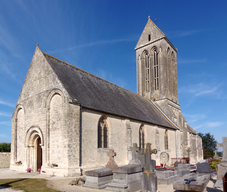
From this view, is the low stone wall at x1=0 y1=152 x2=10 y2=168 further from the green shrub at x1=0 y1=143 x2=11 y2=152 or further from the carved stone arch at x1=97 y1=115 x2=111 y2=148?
the carved stone arch at x1=97 y1=115 x2=111 y2=148

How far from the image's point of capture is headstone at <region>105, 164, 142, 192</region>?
883 cm

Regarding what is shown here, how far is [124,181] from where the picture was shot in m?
8.95

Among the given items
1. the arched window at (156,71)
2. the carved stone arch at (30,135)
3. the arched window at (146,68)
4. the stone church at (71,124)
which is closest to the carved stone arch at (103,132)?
the stone church at (71,124)

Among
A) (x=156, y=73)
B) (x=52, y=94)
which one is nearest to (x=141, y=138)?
(x=52, y=94)

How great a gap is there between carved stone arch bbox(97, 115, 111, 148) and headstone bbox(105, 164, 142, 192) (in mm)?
6308

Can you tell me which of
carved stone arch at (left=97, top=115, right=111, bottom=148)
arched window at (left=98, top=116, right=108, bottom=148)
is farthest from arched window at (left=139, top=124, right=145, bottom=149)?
arched window at (left=98, top=116, right=108, bottom=148)

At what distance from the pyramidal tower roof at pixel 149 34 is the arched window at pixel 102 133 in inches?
749

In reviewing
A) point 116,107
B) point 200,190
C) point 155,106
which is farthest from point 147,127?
point 200,190

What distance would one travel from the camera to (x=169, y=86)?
29891mm

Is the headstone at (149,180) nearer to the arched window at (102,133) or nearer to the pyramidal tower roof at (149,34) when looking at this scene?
the arched window at (102,133)

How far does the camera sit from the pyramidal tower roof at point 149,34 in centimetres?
3077

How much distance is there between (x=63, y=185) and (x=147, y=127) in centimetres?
1284

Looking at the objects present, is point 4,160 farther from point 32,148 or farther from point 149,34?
point 149,34

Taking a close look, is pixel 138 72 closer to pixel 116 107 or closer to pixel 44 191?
pixel 116 107
